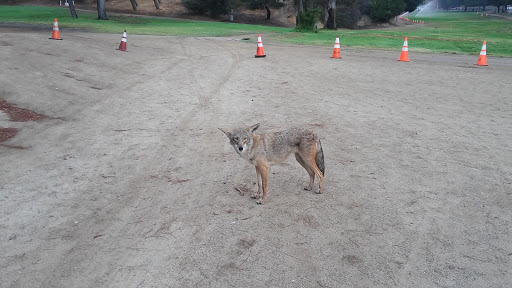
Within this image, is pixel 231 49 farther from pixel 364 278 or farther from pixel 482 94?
pixel 364 278

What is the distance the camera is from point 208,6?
61.4m

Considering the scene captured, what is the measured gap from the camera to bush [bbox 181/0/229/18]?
60.9 m

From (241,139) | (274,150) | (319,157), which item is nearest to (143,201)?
(241,139)

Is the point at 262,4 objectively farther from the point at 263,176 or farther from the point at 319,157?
the point at 263,176

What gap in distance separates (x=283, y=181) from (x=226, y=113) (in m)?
4.28

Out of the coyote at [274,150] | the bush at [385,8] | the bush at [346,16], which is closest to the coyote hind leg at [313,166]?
the coyote at [274,150]

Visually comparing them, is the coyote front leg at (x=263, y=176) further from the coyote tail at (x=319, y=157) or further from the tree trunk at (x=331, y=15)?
the tree trunk at (x=331, y=15)

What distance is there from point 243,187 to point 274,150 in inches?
31.1

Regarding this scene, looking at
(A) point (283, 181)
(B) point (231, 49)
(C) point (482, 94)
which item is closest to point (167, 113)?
(A) point (283, 181)

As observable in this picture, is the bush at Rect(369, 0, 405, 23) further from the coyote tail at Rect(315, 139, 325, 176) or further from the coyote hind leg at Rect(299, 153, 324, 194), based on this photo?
the coyote hind leg at Rect(299, 153, 324, 194)

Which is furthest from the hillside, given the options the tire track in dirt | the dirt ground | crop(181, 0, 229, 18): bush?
the tire track in dirt

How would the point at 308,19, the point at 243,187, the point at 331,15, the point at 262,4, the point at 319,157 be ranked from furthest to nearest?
the point at 262,4, the point at 331,15, the point at 308,19, the point at 243,187, the point at 319,157

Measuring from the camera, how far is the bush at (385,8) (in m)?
73.9

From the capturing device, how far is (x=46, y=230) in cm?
602
